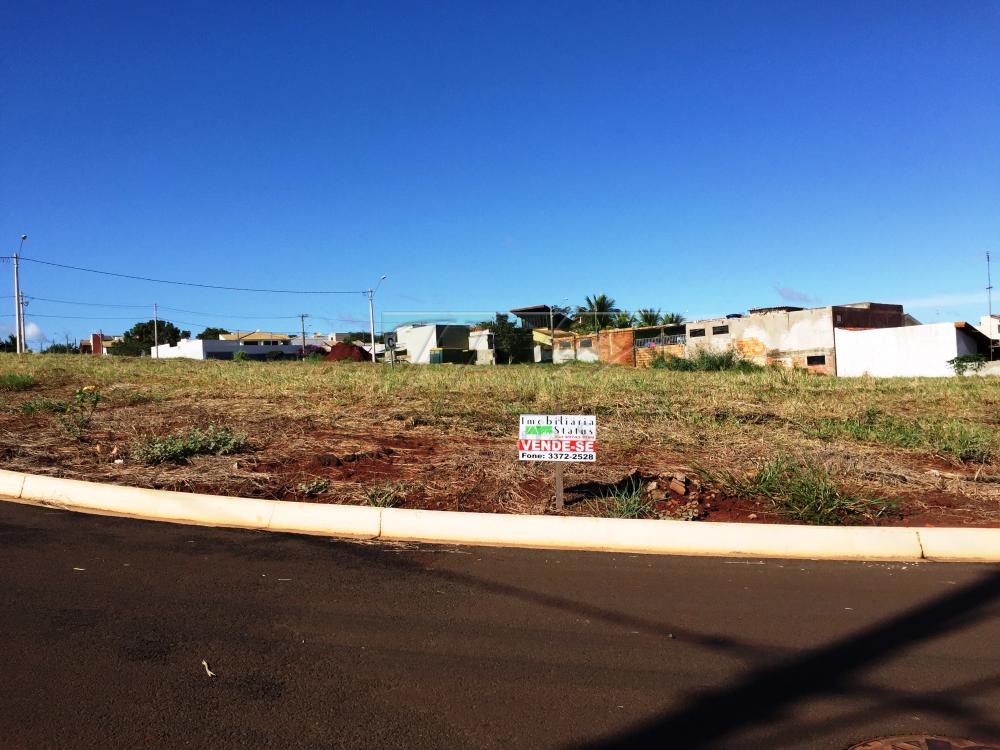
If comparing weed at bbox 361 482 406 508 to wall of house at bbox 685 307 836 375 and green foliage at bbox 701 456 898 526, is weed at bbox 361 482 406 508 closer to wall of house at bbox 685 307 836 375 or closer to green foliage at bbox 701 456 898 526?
green foliage at bbox 701 456 898 526

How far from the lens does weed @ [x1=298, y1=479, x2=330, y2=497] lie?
7.21 m

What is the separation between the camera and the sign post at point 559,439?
Answer: 21.8 ft

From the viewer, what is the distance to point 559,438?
6.66 m

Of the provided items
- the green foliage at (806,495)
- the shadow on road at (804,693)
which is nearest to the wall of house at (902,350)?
the green foliage at (806,495)

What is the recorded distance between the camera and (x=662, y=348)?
50.1 meters

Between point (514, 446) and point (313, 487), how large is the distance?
110 inches

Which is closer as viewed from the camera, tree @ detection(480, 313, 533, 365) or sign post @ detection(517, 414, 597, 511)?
sign post @ detection(517, 414, 597, 511)

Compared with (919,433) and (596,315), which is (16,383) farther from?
(596,315)

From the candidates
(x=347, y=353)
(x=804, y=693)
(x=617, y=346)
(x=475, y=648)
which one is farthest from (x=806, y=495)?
(x=347, y=353)

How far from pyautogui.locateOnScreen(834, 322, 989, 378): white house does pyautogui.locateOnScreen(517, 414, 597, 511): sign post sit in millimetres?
34646

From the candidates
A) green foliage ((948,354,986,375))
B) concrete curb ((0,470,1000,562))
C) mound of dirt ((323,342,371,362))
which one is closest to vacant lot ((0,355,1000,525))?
concrete curb ((0,470,1000,562))

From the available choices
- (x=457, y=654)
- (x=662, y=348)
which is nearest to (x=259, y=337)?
(x=662, y=348)

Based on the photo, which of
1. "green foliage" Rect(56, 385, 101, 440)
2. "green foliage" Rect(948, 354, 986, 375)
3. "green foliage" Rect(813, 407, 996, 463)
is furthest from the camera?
"green foliage" Rect(948, 354, 986, 375)

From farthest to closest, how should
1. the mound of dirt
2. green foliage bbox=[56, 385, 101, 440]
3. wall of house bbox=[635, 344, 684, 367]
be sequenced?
the mound of dirt → wall of house bbox=[635, 344, 684, 367] → green foliage bbox=[56, 385, 101, 440]
